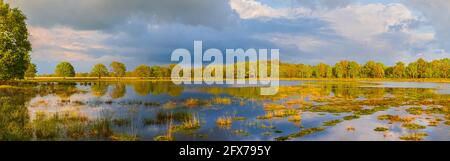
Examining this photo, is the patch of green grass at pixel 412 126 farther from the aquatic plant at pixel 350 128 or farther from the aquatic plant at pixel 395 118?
the aquatic plant at pixel 350 128

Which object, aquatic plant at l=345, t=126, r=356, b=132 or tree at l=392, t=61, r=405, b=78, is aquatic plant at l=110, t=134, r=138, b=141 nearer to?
aquatic plant at l=345, t=126, r=356, b=132

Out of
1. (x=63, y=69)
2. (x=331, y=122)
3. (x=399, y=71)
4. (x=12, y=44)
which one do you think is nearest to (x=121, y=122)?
(x=331, y=122)

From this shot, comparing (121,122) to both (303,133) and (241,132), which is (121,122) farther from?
(303,133)

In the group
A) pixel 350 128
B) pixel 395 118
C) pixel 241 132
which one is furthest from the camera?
pixel 395 118

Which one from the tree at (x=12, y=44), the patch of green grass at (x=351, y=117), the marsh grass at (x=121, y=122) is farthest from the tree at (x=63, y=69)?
the patch of green grass at (x=351, y=117)

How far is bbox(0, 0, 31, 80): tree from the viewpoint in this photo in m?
62.8

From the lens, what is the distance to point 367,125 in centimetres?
2691

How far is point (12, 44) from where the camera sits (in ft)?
216

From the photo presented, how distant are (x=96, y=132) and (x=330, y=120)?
20.7 metres

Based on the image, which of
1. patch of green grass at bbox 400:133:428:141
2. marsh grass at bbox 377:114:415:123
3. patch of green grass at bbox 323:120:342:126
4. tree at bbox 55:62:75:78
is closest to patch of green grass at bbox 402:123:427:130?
marsh grass at bbox 377:114:415:123

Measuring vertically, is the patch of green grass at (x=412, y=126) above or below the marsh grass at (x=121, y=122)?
below

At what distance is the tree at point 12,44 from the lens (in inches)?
2474

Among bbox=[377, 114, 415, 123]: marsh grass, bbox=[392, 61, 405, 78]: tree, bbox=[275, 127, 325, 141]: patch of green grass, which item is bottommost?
bbox=[275, 127, 325, 141]: patch of green grass
